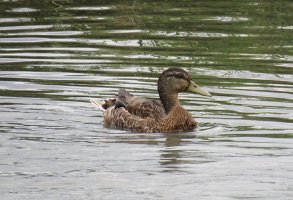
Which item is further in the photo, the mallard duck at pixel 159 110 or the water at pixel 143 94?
the mallard duck at pixel 159 110

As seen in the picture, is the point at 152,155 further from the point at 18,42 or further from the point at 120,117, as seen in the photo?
the point at 18,42

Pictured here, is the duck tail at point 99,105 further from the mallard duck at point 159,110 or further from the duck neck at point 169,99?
the duck neck at point 169,99

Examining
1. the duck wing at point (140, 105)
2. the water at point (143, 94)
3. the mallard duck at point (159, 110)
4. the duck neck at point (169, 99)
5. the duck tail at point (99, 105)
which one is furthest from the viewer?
the duck tail at point (99, 105)

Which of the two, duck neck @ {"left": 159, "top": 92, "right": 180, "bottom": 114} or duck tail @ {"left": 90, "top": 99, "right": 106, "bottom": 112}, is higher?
duck neck @ {"left": 159, "top": 92, "right": 180, "bottom": 114}

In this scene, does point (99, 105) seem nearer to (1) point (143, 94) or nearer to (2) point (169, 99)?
(2) point (169, 99)

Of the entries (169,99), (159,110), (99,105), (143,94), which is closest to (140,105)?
(159,110)

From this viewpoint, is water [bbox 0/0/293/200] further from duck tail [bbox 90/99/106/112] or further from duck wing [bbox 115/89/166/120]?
duck wing [bbox 115/89/166/120]

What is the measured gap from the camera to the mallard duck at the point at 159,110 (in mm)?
15764

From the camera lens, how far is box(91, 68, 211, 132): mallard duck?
15764 mm

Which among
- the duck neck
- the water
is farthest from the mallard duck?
the water

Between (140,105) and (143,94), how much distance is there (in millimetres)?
1320

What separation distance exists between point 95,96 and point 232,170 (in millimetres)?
4244

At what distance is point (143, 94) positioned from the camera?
1733 cm

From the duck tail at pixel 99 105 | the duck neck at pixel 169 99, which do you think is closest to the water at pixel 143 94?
the duck tail at pixel 99 105
